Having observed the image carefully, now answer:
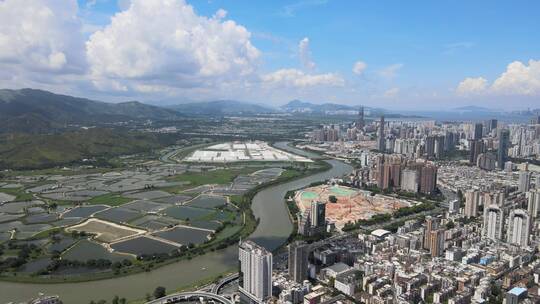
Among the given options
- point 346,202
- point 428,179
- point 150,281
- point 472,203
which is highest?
point 428,179

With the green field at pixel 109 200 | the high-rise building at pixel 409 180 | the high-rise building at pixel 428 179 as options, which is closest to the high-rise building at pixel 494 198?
the high-rise building at pixel 428 179

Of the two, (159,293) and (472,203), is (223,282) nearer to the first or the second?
→ (159,293)

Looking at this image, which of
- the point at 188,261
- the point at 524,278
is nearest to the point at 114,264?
the point at 188,261

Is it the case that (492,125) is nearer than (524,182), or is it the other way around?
(524,182)

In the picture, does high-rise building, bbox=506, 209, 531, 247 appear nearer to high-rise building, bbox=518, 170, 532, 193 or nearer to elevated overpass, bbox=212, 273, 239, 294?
high-rise building, bbox=518, 170, 532, 193

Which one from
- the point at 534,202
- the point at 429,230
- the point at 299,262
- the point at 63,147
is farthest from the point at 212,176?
the point at 534,202

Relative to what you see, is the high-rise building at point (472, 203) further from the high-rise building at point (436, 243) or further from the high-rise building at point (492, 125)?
the high-rise building at point (492, 125)

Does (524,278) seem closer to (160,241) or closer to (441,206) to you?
(441,206)
